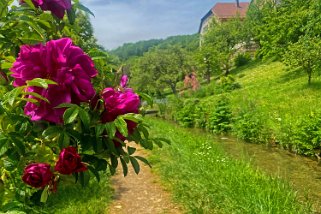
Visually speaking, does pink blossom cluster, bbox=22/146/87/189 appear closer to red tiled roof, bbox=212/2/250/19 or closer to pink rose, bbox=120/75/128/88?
pink rose, bbox=120/75/128/88

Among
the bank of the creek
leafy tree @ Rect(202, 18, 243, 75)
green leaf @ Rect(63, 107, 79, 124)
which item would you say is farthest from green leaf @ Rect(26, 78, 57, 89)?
leafy tree @ Rect(202, 18, 243, 75)

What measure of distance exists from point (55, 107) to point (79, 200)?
5353mm

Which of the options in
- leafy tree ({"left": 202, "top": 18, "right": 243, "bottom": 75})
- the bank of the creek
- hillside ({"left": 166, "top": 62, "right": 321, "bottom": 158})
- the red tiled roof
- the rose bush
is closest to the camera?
the rose bush

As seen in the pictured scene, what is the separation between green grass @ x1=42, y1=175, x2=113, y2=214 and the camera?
5781mm

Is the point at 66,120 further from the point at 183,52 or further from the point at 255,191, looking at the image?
the point at 183,52

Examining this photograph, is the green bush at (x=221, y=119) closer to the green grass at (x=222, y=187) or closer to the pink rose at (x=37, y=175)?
the green grass at (x=222, y=187)

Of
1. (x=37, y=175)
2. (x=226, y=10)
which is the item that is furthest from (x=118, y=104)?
(x=226, y=10)

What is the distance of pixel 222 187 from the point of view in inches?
239

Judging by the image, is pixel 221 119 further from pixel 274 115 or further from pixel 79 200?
pixel 79 200

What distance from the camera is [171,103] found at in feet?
86.6

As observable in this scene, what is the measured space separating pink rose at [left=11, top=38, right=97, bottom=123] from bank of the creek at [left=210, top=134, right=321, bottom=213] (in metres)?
5.83

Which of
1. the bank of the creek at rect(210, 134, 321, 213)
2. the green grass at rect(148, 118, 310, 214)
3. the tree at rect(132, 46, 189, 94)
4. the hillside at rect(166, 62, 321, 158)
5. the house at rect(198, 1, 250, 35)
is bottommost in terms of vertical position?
the bank of the creek at rect(210, 134, 321, 213)

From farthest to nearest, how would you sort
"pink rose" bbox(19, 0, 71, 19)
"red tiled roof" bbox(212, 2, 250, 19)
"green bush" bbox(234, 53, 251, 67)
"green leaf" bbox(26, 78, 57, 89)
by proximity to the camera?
1. "red tiled roof" bbox(212, 2, 250, 19)
2. "green bush" bbox(234, 53, 251, 67)
3. "pink rose" bbox(19, 0, 71, 19)
4. "green leaf" bbox(26, 78, 57, 89)

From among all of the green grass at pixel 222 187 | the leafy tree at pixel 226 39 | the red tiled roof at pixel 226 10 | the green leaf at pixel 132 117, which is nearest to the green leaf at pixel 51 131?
the green leaf at pixel 132 117
